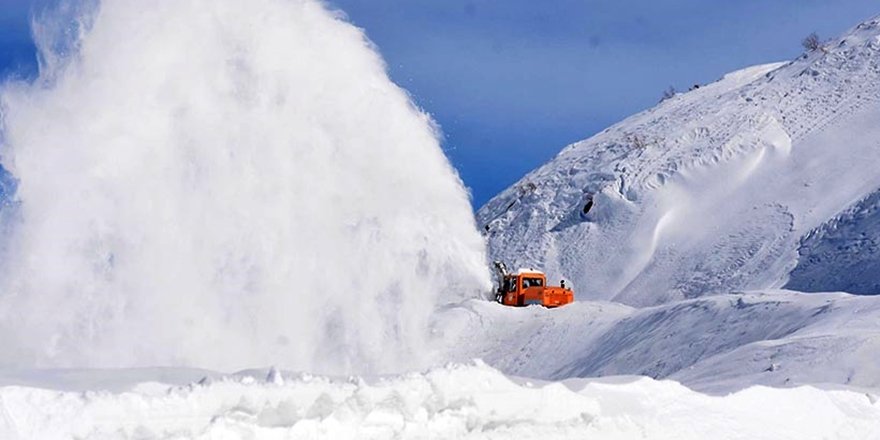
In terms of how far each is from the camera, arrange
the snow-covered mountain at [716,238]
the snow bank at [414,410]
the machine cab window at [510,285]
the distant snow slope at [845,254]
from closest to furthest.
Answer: the snow bank at [414,410], the snow-covered mountain at [716,238], the distant snow slope at [845,254], the machine cab window at [510,285]

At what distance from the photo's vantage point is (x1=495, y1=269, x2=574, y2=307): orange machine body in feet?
82.3

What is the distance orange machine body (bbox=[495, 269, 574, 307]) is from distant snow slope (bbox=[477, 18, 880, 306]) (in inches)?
180

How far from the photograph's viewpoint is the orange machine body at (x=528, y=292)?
25078 millimetres

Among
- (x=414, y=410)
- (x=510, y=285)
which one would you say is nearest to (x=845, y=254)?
(x=510, y=285)

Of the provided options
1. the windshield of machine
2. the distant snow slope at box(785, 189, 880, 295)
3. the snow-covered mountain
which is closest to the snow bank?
the snow-covered mountain

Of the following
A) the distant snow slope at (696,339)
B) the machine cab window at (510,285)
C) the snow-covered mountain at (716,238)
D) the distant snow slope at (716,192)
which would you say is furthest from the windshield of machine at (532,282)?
the distant snow slope at (716,192)

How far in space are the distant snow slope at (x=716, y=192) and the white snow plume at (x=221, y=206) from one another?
27.6 feet

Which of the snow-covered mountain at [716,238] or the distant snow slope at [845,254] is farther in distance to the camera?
the distant snow slope at [845,254]

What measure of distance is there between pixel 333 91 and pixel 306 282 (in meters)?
3.67

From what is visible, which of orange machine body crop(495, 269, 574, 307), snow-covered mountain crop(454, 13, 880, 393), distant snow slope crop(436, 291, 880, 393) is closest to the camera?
distant snow slope crop(436, 291, 880, 393)

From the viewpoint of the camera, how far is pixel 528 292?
82.3 ft

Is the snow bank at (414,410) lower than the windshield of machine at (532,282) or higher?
lower

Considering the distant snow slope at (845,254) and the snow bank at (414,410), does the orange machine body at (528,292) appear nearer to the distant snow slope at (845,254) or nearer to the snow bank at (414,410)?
the distant snow slope at (845,254)

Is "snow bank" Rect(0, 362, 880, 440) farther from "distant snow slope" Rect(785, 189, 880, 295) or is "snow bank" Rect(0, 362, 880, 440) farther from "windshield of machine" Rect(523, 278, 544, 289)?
"windshield of machine" Rect(523, 278, 544, 289)
